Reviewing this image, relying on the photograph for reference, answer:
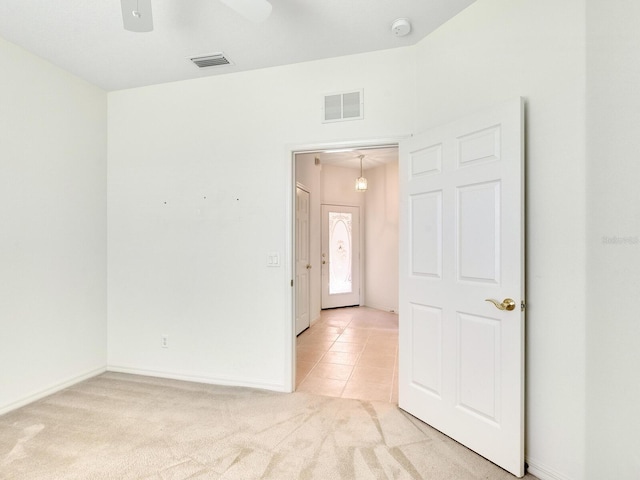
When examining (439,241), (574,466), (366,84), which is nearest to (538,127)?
(439,241)

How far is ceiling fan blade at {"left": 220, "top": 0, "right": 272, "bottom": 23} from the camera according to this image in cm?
151

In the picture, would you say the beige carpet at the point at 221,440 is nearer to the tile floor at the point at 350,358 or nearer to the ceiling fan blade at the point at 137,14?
the tile floor at the point at 350,358

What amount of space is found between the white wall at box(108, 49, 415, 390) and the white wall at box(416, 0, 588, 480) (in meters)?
0.84

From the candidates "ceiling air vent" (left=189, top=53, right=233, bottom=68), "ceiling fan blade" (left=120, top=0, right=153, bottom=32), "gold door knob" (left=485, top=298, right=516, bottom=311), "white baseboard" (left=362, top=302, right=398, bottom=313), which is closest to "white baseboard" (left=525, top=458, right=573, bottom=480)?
"gold door knob" (left=485, top=298, right=516, bottom=311)

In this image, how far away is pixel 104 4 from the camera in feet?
6.75

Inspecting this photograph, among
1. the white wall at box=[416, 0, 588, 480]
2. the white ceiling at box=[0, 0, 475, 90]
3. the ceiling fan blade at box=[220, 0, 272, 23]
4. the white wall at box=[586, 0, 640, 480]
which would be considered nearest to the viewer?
the white wall at box=[586, 0, 640, 480]

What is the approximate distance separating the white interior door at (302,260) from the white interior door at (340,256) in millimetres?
1157

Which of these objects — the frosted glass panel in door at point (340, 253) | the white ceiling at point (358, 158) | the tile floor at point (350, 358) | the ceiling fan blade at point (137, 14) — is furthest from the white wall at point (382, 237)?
the ceiling fan blade at point (137, 14)

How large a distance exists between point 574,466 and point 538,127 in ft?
5.77

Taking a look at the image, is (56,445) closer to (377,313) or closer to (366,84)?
(366,84)

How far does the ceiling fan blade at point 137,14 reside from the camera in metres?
1.45

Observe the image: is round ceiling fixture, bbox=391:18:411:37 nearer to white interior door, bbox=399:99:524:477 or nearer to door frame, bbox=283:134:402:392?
white interior door, bbox=399:99:524:477

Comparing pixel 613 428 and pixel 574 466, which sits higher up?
pixel 613 428

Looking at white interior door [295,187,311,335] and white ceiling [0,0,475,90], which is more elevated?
white ceiling [0,0,475,90]
